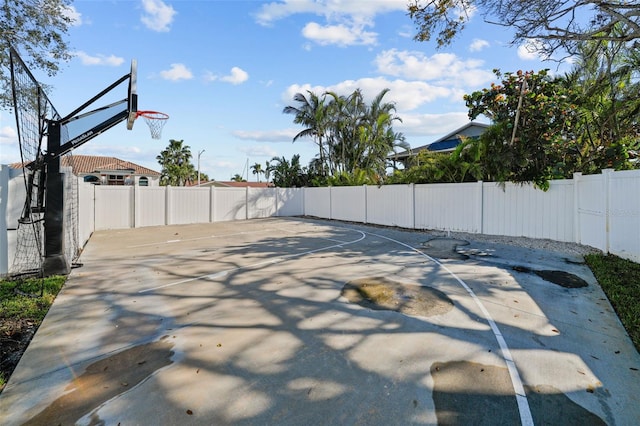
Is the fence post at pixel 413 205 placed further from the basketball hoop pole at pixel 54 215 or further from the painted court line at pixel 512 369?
the basketball hoop pole at pixel 54 215

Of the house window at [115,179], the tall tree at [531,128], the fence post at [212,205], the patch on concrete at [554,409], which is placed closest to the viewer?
the patch on concrete at [554,409]

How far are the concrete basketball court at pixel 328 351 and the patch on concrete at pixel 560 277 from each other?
0.06m

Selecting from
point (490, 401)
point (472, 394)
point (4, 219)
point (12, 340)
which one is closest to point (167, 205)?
point (4, 219)

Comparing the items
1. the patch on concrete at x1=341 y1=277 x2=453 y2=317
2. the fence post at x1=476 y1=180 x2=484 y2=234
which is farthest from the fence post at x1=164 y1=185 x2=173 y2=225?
the fence post at x1=476 y1=180 x2=484 y2=234

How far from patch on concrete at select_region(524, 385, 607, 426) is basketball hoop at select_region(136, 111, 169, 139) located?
32.9ft

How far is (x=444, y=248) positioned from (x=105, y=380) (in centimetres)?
838

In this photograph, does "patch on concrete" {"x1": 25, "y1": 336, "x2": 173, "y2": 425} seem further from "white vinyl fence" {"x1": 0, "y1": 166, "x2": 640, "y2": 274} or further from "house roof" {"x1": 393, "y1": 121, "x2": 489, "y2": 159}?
"house roof" {"x1": 393, "y1": 121, "x2": 489, "y2": 159}

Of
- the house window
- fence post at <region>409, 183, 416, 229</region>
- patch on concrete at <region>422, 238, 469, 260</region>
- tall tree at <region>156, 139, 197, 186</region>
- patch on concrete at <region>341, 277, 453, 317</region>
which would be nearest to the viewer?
patch on concrete at <region>341, 277, 453, 317</region>

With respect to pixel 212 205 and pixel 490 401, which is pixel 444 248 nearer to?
pixel 490 401

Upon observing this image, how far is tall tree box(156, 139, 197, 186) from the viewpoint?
39812mm

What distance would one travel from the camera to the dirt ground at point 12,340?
3.23m

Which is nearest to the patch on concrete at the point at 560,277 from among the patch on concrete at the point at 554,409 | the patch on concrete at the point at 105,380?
the patch on concrete at the point at 554,409

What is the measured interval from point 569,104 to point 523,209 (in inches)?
128

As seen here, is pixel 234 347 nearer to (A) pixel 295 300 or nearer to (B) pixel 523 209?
(A) pixel 295 300
